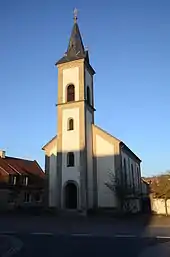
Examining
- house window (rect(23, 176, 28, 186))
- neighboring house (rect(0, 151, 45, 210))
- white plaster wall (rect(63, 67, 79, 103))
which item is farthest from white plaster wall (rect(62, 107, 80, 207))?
house window (rect(23, 176, 28, 186))

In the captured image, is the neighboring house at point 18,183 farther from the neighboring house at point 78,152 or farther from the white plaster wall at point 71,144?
the white plaster wall at point 71,144

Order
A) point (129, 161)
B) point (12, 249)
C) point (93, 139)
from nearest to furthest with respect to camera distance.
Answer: point (12, 249), point (93, 139), point (129, 161)

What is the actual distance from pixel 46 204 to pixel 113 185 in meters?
7.91

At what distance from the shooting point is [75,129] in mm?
34406

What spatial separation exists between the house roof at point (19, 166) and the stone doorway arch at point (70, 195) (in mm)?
12133

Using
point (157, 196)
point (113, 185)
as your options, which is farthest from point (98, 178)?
point (157, 196)

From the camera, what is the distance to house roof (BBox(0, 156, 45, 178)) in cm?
4362

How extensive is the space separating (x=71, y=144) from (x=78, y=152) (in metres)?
1.38

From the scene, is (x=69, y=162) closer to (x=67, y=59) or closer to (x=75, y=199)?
(x=75, y=199)

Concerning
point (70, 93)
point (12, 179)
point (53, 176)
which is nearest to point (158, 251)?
point (53, 176)

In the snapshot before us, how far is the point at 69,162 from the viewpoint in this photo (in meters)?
33.9

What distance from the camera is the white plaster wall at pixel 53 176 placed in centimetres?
3387

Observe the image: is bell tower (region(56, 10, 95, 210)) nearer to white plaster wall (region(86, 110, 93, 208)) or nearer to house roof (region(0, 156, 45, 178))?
white plaster wall (region(86, 110, 93, 208))

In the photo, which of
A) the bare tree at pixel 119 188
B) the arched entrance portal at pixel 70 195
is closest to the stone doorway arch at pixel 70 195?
the arched entrance portal at pixel 70 195
